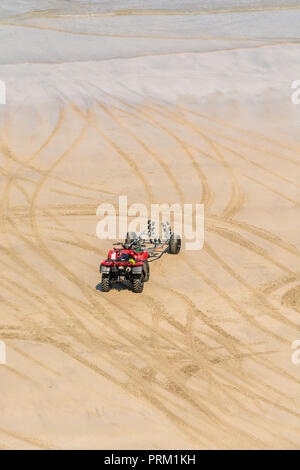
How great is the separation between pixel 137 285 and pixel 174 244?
2.24 m

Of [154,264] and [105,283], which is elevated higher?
[154,264]

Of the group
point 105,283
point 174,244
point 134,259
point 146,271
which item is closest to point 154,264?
point 174,244

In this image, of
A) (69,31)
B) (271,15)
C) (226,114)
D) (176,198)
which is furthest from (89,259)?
(271,15)

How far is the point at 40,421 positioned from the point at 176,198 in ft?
33.5

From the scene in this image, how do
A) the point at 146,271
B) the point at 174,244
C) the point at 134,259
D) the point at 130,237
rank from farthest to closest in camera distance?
1. the point at 130,237
2. the point at 174,244
3. the point at 146,271
4. the point at 134,259

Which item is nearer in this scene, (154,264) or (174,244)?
(154,264)

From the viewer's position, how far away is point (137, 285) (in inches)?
575

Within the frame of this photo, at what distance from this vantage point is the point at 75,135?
76.9 ft

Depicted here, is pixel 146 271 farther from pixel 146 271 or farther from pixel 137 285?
pixel 137 285

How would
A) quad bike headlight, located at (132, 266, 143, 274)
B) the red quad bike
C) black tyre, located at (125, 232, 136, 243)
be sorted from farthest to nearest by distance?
black tyre, located at (125, 232, 136, 243) → the red quad bike → quad bike headlight, located at (132, 266, 143, 274)

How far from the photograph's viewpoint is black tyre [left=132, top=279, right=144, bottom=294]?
47.8 feet

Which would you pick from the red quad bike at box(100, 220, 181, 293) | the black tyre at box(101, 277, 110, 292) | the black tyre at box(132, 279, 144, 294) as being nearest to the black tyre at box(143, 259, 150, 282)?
the red quad bike at box(100, 220, 181, 293)

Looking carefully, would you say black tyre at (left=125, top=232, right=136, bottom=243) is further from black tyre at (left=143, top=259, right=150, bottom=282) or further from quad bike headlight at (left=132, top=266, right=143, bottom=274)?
quad bike headlight at (left=132, top=266, right=143, bottom=274)

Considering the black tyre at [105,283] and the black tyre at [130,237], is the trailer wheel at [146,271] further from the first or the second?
the black tyre at [130,237]
